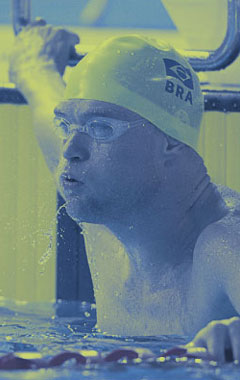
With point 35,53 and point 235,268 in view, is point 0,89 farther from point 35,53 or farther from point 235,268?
point 235,268

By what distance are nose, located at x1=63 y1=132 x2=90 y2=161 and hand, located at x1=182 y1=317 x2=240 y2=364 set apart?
33.1 inches

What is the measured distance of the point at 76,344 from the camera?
2.13 meters

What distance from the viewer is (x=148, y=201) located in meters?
2.23

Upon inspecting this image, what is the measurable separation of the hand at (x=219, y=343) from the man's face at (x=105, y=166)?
815mm

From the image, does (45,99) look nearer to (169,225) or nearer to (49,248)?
(49,248)

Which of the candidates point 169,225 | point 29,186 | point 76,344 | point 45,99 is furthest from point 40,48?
point 76,344

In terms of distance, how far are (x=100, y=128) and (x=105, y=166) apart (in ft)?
0.35

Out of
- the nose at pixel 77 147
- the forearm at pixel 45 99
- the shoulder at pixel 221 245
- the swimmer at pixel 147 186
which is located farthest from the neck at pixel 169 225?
the forearm at pixel 45 99

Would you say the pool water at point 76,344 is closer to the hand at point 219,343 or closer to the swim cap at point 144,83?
the hand at point 219,343

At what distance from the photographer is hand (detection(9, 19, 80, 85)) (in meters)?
3.09

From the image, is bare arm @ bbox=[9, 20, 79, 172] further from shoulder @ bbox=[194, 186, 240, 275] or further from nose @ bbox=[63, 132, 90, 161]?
shoulder @ bbox=[194, 186, 240, 275]

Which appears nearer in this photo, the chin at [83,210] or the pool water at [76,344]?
the pool water at [76,344]

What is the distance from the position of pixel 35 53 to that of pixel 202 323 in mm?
1458

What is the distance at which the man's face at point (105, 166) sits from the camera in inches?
83.3
